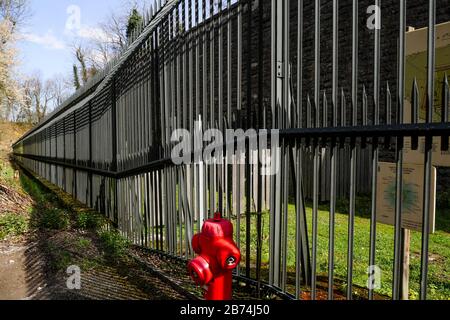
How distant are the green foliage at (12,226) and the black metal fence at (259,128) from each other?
138cm

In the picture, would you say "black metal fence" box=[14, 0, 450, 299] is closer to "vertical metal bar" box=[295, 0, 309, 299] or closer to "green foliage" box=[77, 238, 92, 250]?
"vertical metal bar" box=[295, 0, 309, 299]

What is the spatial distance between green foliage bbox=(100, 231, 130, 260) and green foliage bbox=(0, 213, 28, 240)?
1.11m

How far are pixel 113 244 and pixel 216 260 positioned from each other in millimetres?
3123

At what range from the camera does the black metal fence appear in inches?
89.7

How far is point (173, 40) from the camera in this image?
4398mm

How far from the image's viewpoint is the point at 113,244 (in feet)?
17.4

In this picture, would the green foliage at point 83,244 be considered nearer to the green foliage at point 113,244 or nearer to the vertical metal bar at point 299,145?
the green foliage at point 113,244

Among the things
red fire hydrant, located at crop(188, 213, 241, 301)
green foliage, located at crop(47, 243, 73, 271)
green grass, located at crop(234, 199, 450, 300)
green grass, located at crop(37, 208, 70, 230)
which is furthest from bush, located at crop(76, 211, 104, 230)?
red fire hydrant, located at crop(188, 213, 241, 301)

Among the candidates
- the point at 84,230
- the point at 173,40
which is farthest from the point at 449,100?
the point at 84,230

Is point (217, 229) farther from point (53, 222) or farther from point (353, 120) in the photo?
point (53, 222)

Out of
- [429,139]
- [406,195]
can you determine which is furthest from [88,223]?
[429,139]
